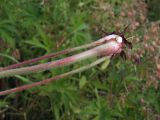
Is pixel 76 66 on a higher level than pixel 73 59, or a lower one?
higher

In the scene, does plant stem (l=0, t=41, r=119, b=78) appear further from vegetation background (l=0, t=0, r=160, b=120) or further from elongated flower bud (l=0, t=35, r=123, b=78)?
vegetation background (l=0, t=0, r=160, b=120)

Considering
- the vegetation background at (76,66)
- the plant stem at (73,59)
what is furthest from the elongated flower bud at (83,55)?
the vegetation background at (76,66)

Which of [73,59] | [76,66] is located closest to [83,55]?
[73,59]

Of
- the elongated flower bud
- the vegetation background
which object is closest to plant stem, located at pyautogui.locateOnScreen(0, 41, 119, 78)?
the elongated flower bud

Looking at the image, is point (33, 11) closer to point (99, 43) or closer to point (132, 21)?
point (132, 21)

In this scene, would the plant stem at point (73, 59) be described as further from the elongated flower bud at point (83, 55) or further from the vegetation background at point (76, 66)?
the vegetation background at point (76, 66)

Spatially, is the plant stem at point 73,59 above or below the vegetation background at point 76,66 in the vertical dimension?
below

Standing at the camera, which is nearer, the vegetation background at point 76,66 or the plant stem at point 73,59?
the plant stem at point 73,59

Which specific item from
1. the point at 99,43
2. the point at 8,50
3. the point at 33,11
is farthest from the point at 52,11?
the point at 99,43

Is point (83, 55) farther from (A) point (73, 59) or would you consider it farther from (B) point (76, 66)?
(B) point (76, 66)
